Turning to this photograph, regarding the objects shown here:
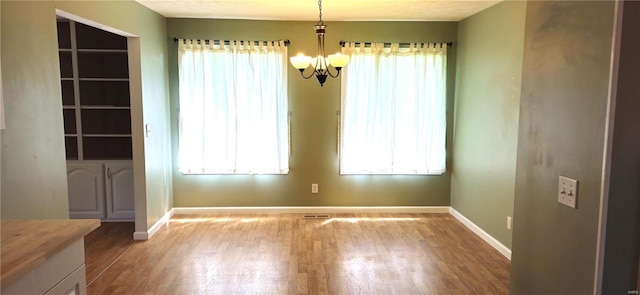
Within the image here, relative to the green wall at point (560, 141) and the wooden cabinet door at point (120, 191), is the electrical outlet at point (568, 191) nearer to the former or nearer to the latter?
the green wall at point (560, 141)

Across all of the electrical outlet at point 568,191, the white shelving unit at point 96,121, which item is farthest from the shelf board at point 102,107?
the electrical outlet at point 568,191

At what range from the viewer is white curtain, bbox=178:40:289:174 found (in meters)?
4.62

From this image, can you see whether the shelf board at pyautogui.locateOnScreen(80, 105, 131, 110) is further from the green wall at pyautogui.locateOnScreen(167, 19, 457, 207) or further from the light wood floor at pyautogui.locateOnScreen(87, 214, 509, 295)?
the light wood floor at pyautogui.locateOnScreen(87, 214, 509, 295)

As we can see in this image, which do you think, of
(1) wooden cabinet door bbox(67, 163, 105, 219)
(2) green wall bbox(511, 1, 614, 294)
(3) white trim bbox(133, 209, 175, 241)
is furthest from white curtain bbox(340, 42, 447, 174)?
(2) green wall bbox(511, 1, 614, 294)

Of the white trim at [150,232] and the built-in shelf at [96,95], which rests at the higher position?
the built-in shelf at [96,95]

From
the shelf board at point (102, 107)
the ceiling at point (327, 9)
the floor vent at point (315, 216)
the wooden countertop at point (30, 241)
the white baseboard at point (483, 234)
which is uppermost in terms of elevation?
the ceiling at point (327, 9)

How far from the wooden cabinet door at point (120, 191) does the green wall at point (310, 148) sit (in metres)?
0.56

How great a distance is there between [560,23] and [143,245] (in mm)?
3881

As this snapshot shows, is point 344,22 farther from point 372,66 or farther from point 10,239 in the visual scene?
point 10,239

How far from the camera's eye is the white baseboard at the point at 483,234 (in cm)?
363

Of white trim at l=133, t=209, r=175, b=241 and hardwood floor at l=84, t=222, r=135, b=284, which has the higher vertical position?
white trim at l=133, t=209, r=175, b=241

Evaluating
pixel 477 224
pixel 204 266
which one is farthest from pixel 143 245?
pixel 477 224

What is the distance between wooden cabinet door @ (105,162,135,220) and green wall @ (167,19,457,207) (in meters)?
0.56

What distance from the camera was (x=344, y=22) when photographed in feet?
15.5
